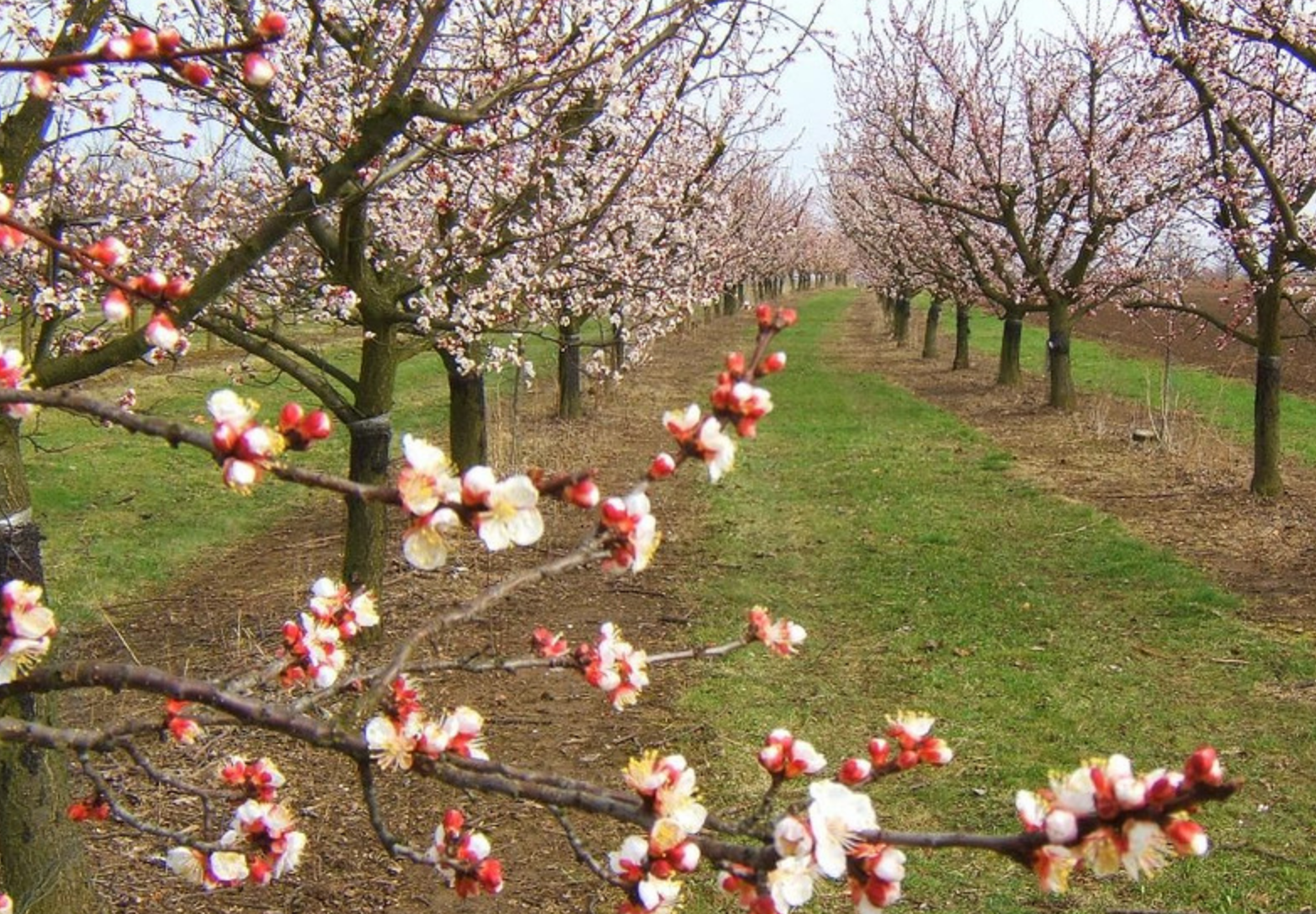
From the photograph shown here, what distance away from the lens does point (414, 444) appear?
138cm

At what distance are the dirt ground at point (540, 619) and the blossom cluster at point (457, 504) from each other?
4.11ft

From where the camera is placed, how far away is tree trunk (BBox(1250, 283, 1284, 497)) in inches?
391

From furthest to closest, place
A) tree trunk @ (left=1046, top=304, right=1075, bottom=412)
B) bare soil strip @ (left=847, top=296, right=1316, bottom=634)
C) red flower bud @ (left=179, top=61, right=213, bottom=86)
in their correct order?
1. tree trunk @ (left=1046, top=304, right=1075, bottom=412)
2. bare soil strip @ (left=847, top=296, right=1316, bottom=634)
3. red flower bud @ (left=179, top=61, right=213, bottom=86)

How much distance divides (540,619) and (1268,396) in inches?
285

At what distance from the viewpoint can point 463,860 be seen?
1745 millimetres

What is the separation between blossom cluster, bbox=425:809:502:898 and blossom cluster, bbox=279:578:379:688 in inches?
21.8

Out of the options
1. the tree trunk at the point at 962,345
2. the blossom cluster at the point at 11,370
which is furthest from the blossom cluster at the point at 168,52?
the tree trunk at the point at 962,345

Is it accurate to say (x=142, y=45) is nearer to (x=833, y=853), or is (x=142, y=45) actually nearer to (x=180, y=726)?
(x=180, y=726)

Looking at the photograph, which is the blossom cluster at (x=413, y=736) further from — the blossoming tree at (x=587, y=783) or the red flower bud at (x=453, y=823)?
the red flower bud at (x=453, y=823)

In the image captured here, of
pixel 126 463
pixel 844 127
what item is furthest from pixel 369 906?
pixel 844 127

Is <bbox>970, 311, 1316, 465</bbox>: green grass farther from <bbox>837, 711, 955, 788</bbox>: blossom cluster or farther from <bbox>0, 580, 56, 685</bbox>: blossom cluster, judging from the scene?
<bbox>0, 580, 56, 685</bbox>: blossom cluster

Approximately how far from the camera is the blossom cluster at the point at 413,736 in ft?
5.14

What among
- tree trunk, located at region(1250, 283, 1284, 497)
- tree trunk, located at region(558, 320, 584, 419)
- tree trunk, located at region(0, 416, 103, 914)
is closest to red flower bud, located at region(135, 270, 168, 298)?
tree trunk, located at region(0, 416, 103, 914)

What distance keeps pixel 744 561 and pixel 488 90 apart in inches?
190
